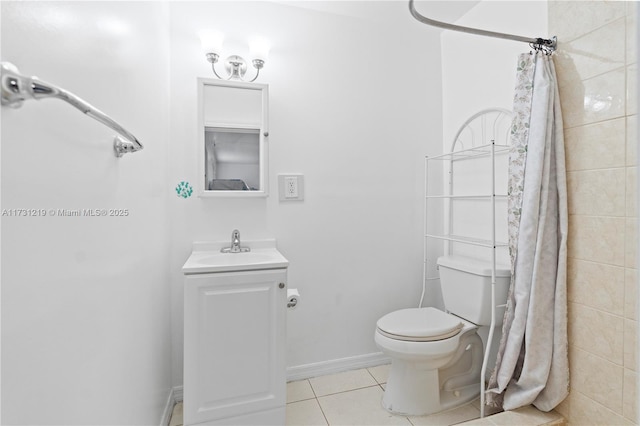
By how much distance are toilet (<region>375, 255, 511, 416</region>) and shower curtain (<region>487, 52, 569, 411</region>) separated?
7.9 inches

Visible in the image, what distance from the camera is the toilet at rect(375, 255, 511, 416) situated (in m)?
1.55

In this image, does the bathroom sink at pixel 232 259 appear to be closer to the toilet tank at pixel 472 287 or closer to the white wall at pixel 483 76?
the toilet tank at pixel 472 287

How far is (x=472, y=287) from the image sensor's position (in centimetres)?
168

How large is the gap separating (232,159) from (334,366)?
4.72 ft

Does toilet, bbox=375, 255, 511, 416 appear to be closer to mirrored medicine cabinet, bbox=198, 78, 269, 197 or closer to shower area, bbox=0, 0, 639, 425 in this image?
shower area, bbox=0, 0, 639, 425

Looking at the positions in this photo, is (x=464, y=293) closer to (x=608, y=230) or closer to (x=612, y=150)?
(x=608, y=230)

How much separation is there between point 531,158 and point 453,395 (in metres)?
1.30

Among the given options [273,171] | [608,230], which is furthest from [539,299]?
[273,171]

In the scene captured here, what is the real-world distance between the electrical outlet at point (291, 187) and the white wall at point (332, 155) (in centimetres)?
4

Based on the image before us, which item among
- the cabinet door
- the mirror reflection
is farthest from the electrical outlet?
the cabinet door

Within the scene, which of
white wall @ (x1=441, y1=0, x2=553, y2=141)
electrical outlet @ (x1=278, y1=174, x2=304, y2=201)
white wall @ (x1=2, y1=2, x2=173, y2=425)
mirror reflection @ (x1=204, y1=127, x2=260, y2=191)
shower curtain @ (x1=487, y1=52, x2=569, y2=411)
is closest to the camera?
white wall @ (x1=2, y1=2, x2=173, y2=425)

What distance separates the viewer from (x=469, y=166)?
2016 millimetres

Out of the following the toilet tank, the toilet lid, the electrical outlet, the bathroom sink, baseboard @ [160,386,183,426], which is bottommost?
baseboard @ [160,386,183,426]

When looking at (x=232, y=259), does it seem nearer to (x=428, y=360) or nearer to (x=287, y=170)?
(x=287, y=170)
